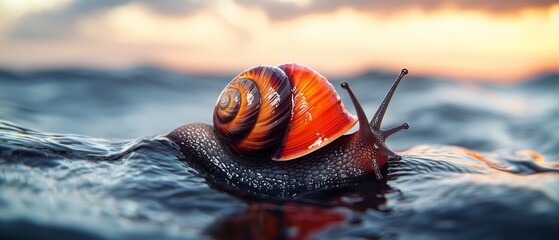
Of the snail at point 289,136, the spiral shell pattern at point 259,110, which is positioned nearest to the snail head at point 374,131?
the snail at point 289,136

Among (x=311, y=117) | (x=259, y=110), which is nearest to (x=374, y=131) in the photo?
(x=311, y=117)

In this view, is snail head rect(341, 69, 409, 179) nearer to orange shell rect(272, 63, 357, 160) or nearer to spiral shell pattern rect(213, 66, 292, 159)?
orange shell rect(272, 63, 357, 160)

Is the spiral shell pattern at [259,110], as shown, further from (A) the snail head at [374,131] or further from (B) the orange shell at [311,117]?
(A) the snail head at [374,131]

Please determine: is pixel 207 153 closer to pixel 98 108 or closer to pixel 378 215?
pixel 378 215

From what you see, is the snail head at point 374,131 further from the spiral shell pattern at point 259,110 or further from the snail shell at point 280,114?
the spiral shell pattern at point 259,110

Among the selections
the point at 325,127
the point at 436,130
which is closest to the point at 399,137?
the point at 436,130

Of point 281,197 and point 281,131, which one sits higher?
point 281,131

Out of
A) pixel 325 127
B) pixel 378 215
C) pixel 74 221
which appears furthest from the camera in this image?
Answer: pixel 325 127
